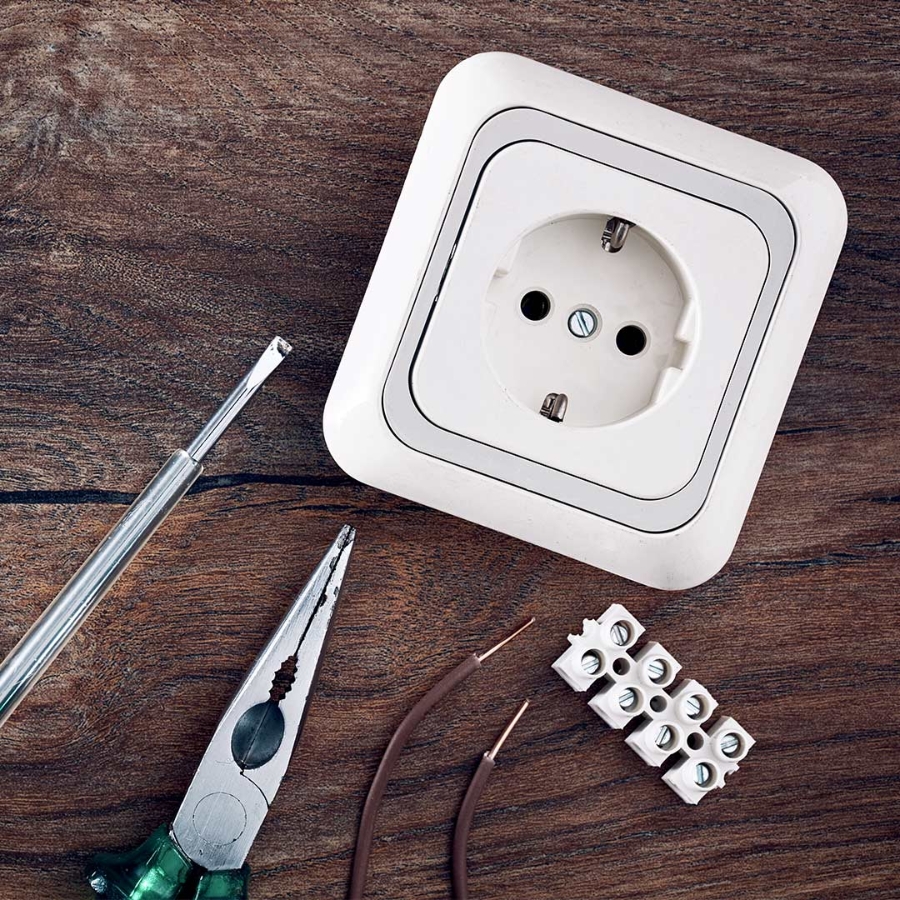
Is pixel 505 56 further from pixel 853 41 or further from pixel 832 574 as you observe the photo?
pixel 832 574

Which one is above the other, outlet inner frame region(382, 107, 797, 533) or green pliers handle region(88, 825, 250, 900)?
outlet inner frame region(382, 107, 797, 533)

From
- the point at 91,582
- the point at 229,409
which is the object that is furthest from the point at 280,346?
the point at 91,582

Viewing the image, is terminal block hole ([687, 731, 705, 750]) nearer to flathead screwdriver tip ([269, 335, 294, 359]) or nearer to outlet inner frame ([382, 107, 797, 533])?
outlet inner frame ([382, 107, 797, 533])

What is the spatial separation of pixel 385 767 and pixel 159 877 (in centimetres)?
12

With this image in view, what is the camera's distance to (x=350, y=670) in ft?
1.78

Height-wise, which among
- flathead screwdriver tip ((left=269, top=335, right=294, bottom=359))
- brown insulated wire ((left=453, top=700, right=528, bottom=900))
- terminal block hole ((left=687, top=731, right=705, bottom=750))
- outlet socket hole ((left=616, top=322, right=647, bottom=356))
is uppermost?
flathead screwdriver tip ((left=269, top=335, right=294, bottom=359))

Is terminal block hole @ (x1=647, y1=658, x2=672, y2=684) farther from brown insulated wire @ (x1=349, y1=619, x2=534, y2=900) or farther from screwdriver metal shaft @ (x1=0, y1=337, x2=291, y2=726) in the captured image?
screwdriver metal shaft @ (x1=0, y1=337, x2=291, y2=726)

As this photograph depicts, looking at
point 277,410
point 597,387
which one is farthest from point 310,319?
point 597,387

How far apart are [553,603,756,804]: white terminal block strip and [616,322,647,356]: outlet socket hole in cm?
14

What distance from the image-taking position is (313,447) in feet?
1.77

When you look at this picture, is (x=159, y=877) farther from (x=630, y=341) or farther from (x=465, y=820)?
(x=630, y=341)

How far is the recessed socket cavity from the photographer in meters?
0.51

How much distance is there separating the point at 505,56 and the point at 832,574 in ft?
1.09

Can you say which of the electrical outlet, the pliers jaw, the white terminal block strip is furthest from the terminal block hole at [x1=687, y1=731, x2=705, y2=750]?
the pliers jaw
